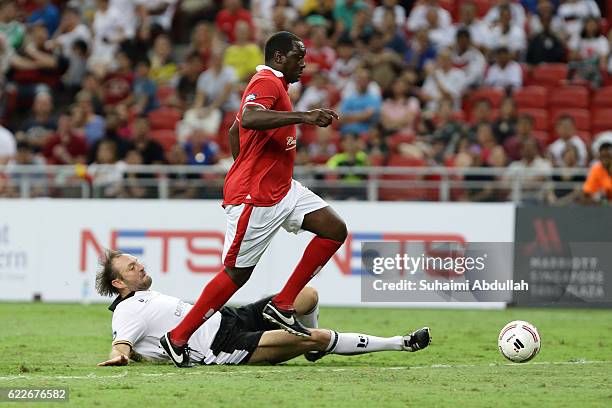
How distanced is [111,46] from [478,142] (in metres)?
7.14

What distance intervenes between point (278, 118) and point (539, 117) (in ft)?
38.0

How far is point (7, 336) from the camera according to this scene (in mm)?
12203

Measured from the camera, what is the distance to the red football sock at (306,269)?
9.50 meters

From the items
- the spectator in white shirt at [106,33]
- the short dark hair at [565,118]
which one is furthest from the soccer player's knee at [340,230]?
the spectator in white shirt at [106,33]

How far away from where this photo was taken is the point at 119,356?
9.36 metres

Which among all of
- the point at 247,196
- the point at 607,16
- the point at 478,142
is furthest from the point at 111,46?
the point at 247,196

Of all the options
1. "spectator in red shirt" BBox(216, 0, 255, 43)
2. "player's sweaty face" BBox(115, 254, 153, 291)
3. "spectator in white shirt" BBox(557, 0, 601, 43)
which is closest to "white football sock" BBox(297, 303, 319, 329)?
"player's sweaty face" BBox(115, 254, 153, 291)

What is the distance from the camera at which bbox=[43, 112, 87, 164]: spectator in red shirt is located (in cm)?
1944

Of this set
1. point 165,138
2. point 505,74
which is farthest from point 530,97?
point 165,138

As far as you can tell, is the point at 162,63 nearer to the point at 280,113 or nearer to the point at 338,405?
the point at 280,113

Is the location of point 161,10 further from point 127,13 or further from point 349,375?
point 349,375

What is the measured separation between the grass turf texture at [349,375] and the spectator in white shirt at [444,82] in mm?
6990

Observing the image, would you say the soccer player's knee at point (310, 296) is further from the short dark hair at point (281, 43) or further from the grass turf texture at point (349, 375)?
the short dark hair at point (281, 43)

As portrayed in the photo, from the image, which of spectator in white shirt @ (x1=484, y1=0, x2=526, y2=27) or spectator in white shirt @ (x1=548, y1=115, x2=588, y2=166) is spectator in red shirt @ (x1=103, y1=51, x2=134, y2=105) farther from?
spectator in white shirt @ (x1=548, y1=115, x2=588, y2=166)
